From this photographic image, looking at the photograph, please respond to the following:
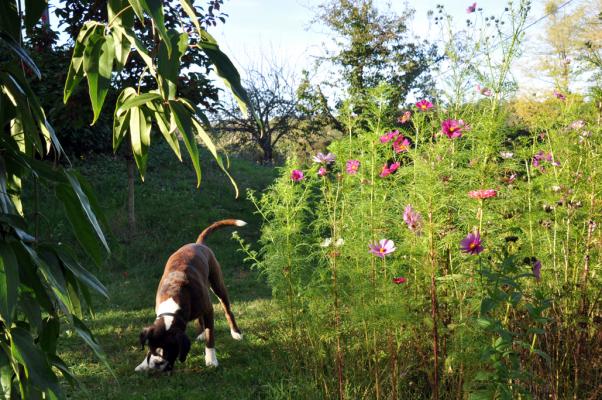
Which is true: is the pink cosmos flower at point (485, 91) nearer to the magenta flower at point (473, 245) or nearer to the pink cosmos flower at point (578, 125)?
the pink cosmos flower at point (578, 125)

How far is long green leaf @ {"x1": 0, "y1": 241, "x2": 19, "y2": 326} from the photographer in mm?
1066

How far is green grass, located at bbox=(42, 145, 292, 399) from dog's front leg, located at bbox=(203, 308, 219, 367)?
0.24 ft

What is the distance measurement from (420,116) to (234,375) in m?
2.70

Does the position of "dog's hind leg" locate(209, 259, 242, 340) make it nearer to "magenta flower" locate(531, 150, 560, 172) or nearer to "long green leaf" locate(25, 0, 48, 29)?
"magenta flower" locate(531, 150, 560, 172)

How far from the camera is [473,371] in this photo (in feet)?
10.8

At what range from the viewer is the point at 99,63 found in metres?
1.25

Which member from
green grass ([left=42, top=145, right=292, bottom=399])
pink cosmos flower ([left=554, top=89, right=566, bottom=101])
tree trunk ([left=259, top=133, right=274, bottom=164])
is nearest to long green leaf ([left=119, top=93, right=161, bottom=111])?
green grass ([left=42, top=145, right=292, bottom=399])

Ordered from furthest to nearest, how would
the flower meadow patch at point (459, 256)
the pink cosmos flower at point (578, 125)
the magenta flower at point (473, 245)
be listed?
the pink cosmos flower at point (578, 125) → the flower meadow patch at point (459, 256) → the magenta flower at point (473, 245)

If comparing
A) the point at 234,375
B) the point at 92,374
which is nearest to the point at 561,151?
the point at 234,375

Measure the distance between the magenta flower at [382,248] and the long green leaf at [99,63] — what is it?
2.20 m

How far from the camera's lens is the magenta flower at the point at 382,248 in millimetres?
3236

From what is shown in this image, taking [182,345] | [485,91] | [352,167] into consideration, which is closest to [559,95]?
[485,91]

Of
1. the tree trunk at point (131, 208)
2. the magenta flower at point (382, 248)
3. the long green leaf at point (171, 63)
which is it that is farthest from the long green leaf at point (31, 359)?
the tree trunk at point (131, 208)

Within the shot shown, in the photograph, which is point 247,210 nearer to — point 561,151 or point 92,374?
point 92,374
